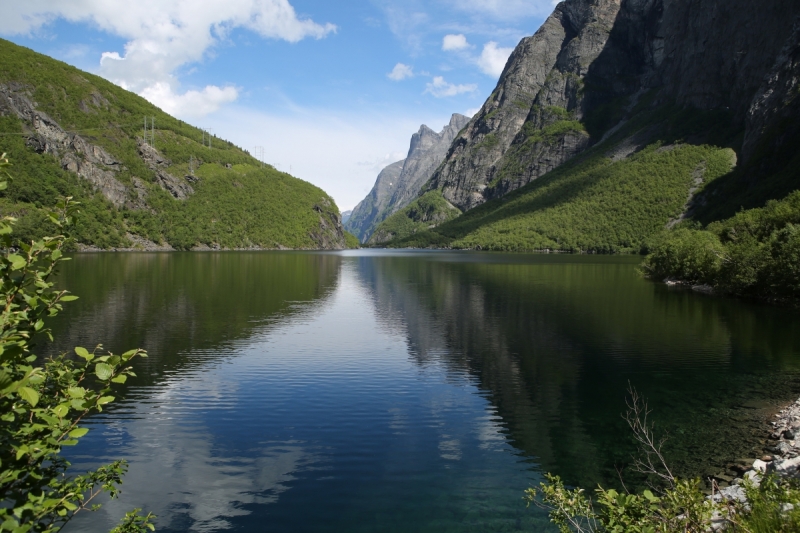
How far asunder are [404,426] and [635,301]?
140 feet

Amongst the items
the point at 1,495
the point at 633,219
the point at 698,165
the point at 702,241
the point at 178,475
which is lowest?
the point at 178,475

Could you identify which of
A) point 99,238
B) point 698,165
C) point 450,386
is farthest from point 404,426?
point 698,165

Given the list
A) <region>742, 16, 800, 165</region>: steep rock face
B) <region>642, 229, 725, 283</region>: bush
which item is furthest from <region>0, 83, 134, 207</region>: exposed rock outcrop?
<region>742, 16, 800, 165</region>: steep rock face

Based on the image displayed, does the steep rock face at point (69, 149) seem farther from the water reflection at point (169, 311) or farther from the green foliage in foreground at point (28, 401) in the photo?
the green foliage in foreground at point (28, 401)

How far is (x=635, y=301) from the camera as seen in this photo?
53500 millimetres

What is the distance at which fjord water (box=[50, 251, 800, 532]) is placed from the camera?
540 inches

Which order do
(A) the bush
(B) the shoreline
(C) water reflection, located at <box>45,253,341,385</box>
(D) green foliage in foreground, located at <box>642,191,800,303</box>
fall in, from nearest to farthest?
(B) the shoreline → (C) water reflection, located at <box>45,253,341,385</box> → (D) green foliage in foreground, located at <box>642,191,800,303</box> → (A) the bush

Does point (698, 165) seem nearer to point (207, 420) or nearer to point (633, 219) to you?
point (633, 219)

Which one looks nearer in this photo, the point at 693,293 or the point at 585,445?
Result: the point at 585,445

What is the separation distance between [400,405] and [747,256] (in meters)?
49.0

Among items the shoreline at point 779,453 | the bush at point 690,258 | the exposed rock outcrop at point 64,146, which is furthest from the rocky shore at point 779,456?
the exposed rock outcrop at point 64,146

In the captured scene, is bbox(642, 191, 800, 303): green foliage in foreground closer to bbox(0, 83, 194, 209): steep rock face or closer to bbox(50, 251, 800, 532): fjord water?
bbox(50, 251, 800, 532): fjord water

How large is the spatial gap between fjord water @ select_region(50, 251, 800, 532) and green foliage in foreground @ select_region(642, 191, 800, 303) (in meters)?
6.50

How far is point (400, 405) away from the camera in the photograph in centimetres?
2119
